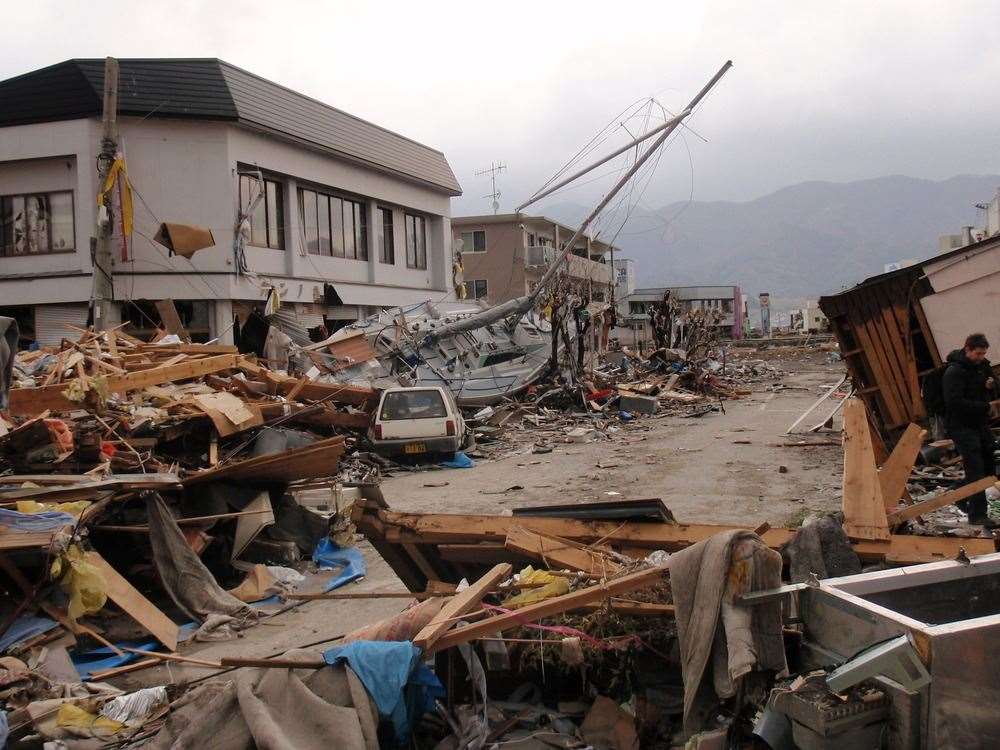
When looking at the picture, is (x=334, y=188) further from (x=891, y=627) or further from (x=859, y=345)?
(x=891, y=627)

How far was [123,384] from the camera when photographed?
1198 cm

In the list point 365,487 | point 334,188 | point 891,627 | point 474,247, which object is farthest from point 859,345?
point 474,247

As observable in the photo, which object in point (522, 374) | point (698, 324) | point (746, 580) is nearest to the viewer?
point (746, 580)

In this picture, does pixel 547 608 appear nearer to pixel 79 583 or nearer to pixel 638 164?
pixel 79 583

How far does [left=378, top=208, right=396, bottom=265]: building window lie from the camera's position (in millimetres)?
31516

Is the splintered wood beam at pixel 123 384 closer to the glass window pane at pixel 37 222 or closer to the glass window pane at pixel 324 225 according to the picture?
the glass window pane at pixel 37 222

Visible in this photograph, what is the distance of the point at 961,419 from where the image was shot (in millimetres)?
8523

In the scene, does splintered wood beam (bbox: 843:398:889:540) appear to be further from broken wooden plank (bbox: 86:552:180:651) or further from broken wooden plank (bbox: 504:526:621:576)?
broken wooden plank (bbox: 86:552:180:651)

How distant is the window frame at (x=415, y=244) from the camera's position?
33625 millimetres

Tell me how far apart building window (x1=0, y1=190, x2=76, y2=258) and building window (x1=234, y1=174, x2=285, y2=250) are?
4658 mm

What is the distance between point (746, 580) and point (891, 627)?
636mm

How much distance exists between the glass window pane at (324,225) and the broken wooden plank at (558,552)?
23.7 m

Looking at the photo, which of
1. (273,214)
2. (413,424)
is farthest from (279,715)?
(273,214)

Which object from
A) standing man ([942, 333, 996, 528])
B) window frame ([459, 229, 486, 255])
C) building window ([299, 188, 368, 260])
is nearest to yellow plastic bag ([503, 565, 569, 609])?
standing man ([942, 333, 996, 528])
